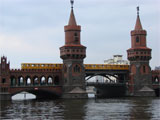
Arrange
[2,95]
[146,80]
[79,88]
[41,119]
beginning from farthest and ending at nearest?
[146,80] < [79,88] < [2,95] < [41,119]

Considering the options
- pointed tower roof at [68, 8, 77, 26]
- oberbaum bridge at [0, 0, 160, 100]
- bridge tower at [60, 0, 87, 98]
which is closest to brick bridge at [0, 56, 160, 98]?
oberbaum bridge at [0, 0, 160, 100]

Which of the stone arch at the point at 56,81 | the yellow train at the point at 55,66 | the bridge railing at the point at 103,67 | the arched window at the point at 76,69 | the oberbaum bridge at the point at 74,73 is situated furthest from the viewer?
the bridge railing at the point at 103,67

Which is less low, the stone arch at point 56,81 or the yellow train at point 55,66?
the yellow train at point 55,66

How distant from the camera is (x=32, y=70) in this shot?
124 meters

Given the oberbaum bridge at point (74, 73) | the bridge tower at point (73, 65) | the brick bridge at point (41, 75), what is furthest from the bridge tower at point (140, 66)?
the bridge tower at point (73, 65)

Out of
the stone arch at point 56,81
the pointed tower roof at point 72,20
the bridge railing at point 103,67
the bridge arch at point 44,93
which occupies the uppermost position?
the pointed tower roof at point 72,20

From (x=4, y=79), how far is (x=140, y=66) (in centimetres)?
5107

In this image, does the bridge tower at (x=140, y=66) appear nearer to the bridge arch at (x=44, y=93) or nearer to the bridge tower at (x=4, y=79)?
the bridge arch at (x=44, y=93)

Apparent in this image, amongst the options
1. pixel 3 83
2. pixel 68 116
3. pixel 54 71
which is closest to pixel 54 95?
pixel 54 71

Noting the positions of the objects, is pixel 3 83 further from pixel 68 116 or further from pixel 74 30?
pixel 68 116

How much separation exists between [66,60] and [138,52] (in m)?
28.7

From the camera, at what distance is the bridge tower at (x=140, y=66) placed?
13075cm

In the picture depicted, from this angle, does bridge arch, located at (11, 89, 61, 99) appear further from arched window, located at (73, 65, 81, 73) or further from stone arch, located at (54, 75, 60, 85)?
arched window, located at (73, 65, 81, 73)

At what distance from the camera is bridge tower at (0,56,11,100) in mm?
114062
